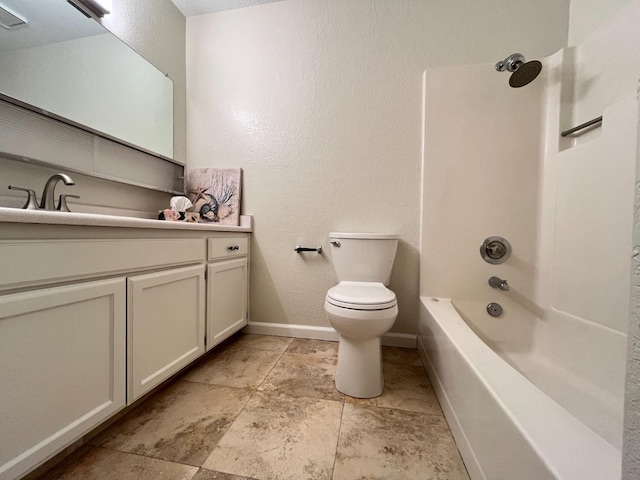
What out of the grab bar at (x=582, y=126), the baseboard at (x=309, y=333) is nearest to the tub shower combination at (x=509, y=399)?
the baseboard at (x=309, y=333)

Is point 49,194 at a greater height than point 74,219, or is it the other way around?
point 49,194

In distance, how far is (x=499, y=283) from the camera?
1.34 m

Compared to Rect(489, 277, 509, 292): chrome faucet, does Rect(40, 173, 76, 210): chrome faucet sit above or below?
above

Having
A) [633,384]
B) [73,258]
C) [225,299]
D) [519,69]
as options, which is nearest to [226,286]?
[225,299]

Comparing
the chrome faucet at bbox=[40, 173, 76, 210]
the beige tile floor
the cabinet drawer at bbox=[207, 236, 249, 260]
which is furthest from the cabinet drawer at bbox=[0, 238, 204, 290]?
the beige tile floor

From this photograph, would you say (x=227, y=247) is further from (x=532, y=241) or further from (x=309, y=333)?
(x=532, y=241)

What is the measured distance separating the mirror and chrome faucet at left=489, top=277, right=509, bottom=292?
7.01ft

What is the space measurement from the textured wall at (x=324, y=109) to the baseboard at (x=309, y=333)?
0.15ft

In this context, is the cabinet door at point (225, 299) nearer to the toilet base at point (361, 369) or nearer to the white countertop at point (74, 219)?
the white countertop at point (74, 219)

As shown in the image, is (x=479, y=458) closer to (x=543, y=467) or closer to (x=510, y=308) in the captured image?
(x=543, y=467)

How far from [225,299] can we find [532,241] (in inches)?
68.0

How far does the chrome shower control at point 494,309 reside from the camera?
135 cm

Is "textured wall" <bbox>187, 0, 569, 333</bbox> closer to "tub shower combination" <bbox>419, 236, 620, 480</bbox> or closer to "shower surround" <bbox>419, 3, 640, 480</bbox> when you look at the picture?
"shower surround" <bbox>419, 3, 640, 480</bbox>

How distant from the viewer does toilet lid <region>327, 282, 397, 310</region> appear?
1.01m
